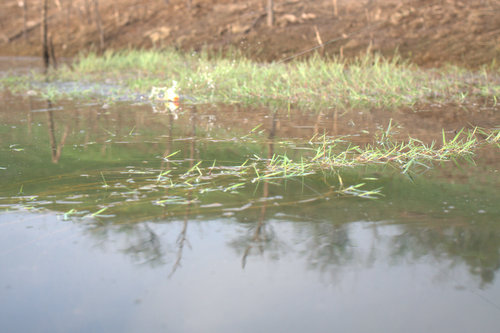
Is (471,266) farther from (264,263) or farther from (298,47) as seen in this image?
(298,47)

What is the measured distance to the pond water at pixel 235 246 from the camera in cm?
156

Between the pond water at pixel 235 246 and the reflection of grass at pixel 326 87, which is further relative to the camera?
the reflection of grass at pixel 326 87

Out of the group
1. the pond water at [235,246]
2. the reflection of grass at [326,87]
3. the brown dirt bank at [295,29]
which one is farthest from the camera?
the brown dirt bank at [295,29]

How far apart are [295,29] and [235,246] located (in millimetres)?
11848

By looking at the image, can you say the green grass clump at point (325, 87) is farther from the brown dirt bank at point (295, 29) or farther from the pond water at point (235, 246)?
the pond water at point (235, 246)

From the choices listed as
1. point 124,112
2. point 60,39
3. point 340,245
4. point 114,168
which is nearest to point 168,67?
point 124,112

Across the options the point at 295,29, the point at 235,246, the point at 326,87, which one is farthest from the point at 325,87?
the point at 295,29

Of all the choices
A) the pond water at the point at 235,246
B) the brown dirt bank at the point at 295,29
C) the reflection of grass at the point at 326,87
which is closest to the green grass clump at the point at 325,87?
the reflection of grass at the point at 326,87

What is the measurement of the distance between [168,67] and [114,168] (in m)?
6.35

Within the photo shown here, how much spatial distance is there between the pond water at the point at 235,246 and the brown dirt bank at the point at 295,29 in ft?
16.2

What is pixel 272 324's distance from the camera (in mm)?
1501

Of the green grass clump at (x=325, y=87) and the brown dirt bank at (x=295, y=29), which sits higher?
the brown dirt bank at (x=295, y=29)

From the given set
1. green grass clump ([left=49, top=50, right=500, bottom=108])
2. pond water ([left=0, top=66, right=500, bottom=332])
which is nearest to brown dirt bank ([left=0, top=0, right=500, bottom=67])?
green grass clump ([left=49, top=50, right=500, bottom=108])

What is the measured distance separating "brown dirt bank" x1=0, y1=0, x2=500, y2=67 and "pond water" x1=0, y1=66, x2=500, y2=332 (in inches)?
194
